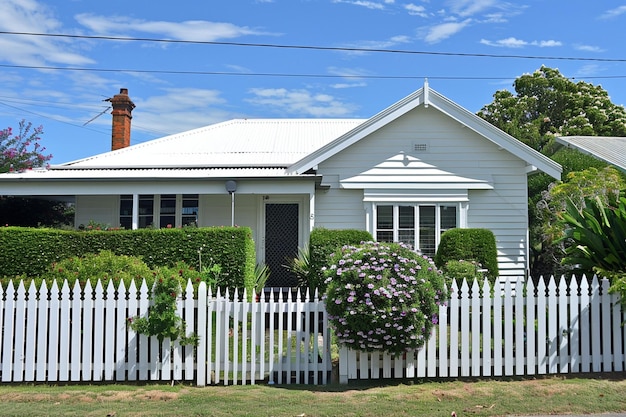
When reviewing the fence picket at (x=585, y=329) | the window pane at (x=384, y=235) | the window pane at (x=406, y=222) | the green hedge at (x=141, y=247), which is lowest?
the fence picket at (x=585, y=329)

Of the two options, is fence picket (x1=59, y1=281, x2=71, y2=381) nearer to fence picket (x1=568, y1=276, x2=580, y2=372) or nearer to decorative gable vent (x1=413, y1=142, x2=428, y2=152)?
fence picket (x1=568, y1=276, x2=580, y2=372)

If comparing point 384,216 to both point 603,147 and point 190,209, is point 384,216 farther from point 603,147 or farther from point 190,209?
point 603,147

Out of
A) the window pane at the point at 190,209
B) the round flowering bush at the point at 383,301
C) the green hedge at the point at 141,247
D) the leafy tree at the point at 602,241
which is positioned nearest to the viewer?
the round flowering bush at the point at 383,301

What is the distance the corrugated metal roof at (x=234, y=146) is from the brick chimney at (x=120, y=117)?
2.02 meters

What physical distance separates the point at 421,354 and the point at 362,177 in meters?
7.92

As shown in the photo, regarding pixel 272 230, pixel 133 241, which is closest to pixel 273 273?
pixel 272 230

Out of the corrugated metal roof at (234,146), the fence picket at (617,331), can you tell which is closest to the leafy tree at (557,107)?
the corrugated metal roof at (234,146)

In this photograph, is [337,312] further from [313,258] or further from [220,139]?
[220,139]

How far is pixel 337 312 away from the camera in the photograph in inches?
268

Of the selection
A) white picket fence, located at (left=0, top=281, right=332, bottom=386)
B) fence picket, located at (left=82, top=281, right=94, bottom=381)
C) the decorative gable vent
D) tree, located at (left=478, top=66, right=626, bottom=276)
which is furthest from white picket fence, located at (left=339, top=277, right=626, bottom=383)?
tree, located at (left=478, top=66, right=626, bottom=276)

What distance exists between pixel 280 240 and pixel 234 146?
14.3 ft

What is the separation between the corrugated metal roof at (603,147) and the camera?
55.8 ft

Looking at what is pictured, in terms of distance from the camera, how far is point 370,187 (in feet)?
47.4

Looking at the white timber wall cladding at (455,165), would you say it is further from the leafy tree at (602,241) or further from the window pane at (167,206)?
the leafy tree at (602,241)
